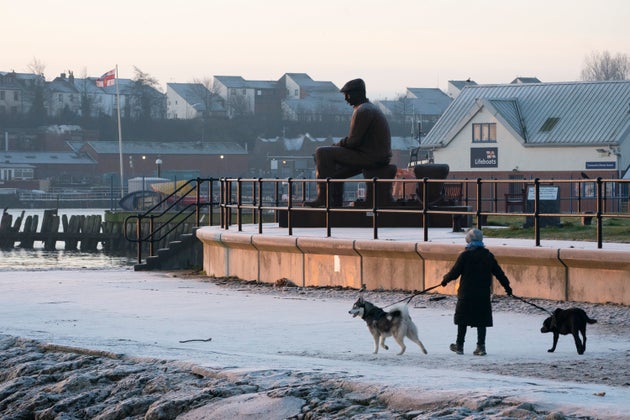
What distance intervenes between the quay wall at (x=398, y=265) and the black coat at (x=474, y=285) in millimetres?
4450

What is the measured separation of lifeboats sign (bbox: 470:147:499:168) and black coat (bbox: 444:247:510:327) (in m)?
63.1

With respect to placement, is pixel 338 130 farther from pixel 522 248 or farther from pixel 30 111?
pixel 522 248

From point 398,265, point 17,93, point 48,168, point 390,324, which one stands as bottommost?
point 390,324

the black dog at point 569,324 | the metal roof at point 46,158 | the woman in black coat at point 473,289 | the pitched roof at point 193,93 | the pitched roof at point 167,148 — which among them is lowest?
the black dog at point 569,324

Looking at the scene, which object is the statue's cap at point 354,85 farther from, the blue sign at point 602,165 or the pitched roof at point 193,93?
the pitched roof at point 193,93

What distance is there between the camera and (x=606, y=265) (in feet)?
61.0

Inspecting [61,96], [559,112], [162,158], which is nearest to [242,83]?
[61,96]

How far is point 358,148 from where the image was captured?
26859mm

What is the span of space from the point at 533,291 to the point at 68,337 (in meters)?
6.88

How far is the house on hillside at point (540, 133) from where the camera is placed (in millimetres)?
72500

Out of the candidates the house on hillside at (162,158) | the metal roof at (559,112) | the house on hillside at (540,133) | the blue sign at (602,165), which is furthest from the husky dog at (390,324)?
the house on hillside at (162,158)

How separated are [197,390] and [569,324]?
4.18 metres

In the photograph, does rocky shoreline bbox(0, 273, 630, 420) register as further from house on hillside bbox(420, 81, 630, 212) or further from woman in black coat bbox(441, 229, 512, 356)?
house on hillside bbox(420, 81, 630, 212)

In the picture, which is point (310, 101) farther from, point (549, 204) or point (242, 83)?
point (549, 204)
